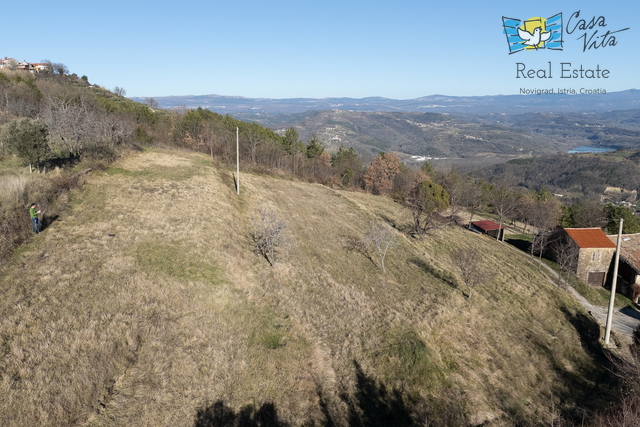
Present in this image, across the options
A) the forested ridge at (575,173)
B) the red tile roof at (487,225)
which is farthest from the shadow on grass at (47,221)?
the forested ridge at (575,173)

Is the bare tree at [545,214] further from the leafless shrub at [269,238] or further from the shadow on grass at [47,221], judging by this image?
the shadow on grass at [47,221]

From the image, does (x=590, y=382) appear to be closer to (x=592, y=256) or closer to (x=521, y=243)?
(x=592, y=256)

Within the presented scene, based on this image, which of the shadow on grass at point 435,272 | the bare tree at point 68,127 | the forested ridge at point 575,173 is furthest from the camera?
the forested ridge at point 575,173

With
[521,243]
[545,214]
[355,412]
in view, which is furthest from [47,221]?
[545,214]

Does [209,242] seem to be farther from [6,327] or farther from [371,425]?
[371,425]

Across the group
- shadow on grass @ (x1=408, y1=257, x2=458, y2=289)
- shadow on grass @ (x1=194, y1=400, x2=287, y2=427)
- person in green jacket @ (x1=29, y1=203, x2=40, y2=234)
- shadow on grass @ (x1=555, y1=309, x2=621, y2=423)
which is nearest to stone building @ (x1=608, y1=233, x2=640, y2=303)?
shadow on grass @ (x1=555, y1=309, x2=621, y2=423)

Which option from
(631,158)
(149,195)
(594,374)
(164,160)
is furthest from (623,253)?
(631,158)

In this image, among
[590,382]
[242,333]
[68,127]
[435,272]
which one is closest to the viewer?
[242,333]
